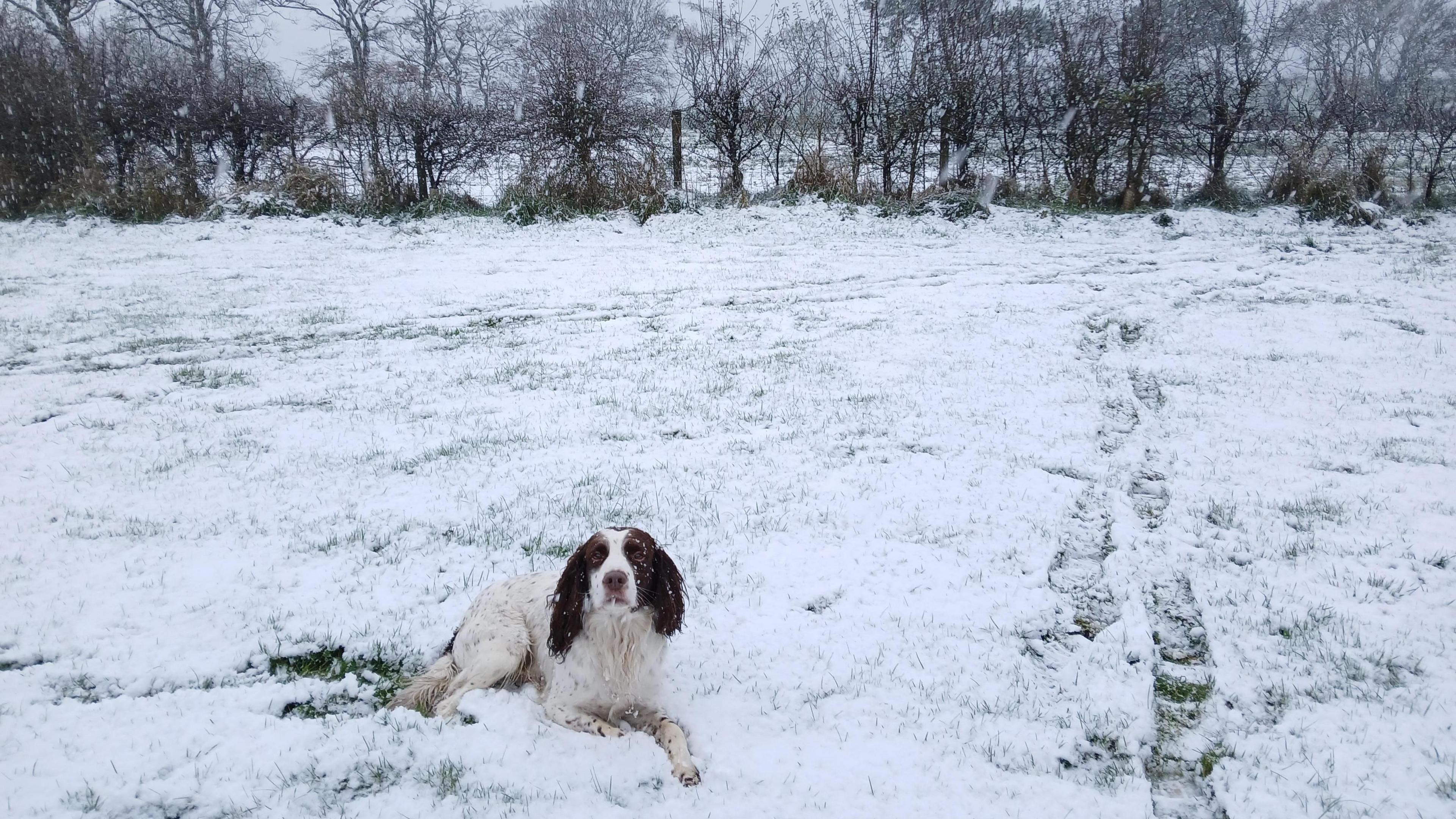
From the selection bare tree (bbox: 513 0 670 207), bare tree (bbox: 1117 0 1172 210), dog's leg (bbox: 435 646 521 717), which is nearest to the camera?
dog's leg (bbox: 435 646 521 717)

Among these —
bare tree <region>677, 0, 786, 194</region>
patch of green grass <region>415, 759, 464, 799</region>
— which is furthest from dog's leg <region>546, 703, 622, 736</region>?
bare tree <region>677, 0, 786, 194</region>

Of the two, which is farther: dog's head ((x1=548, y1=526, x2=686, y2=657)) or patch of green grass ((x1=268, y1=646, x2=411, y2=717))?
patch of green grass ((x1=268, y1=646, x2=411, y2=717))

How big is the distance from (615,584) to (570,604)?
9.3 inches

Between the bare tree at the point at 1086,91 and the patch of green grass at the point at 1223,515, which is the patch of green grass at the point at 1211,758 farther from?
the bare tree at the point at 1086,91

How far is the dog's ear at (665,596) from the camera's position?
2654 mm

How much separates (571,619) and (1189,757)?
2.15 m

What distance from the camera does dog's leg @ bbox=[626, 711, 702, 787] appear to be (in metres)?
2.49

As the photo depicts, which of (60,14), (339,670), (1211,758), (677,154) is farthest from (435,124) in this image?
(1211,758)

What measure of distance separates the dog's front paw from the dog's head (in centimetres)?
43

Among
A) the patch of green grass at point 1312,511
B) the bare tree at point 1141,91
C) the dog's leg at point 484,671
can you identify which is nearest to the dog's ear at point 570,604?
the dog's leg at point 484,671

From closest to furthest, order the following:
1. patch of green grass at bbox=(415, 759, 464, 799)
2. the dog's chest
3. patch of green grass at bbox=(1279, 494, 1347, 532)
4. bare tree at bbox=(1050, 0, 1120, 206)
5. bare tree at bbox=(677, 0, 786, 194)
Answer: patch of green grass at bbox=(415, 759, 464, 799)
the dog's chest
patch of green grass at bbox=(1279, 494, 1347, 532)
bare tree at bbox=(1050, 0, 1120, 206)
bare tree at bbox=(677, 0, 786, 194)

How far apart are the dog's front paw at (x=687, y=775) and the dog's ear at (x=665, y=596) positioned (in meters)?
0.43

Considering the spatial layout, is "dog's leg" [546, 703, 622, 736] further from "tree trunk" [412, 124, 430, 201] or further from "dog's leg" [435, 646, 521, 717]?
"tree trunk" [412, 124, 430, 201]

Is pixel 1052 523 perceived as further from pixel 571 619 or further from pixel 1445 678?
pixel 571 619
